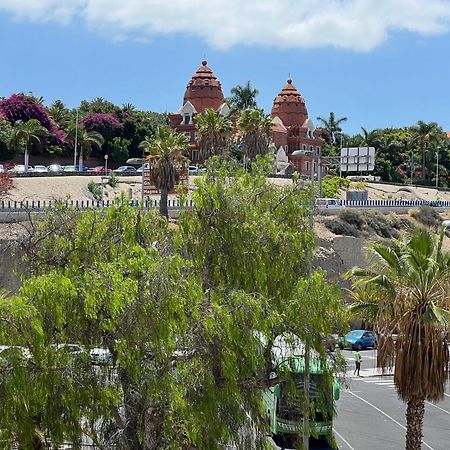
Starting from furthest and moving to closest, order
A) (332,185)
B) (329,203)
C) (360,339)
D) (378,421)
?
(332,185) → (329,203) → (360,339) → (378,421)

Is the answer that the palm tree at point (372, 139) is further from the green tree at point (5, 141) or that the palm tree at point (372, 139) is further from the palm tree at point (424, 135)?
the green tree at point (5, 141)

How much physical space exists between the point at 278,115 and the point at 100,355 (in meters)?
80.3

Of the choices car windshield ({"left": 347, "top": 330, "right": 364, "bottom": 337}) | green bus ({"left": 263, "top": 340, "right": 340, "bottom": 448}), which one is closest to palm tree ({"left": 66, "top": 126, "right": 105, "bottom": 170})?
car windshield ({"left": 347, "top": 330, "right": 364, "bottom": 337})

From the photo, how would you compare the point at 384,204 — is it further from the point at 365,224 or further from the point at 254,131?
the point at 254,131

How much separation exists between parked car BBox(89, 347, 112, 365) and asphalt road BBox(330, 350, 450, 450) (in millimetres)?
11005

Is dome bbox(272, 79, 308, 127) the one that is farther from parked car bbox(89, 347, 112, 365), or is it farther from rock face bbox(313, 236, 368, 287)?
parked car bbox(89, 347, 112, 365)

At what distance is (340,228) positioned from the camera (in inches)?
2339

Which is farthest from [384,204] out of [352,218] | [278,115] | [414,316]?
[414,316]

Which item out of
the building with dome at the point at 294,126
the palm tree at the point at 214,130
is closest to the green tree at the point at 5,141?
the palm tree at the point at 214,130

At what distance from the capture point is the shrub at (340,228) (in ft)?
194

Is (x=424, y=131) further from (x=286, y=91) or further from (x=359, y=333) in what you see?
(x=359, y=333)

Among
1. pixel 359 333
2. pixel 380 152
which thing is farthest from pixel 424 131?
pixel 359 333

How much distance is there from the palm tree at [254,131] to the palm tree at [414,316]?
53.1m

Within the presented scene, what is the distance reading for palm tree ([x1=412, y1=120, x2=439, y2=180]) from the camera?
99688 millimetres
